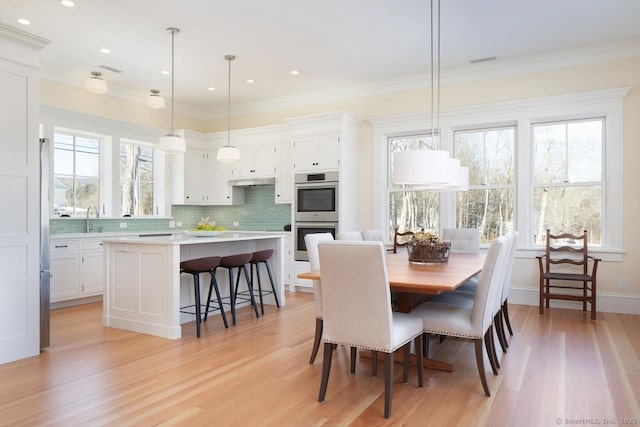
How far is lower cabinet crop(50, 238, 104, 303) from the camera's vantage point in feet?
16.8

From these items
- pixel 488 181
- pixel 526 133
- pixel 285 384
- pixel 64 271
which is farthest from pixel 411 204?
pixel 64 271

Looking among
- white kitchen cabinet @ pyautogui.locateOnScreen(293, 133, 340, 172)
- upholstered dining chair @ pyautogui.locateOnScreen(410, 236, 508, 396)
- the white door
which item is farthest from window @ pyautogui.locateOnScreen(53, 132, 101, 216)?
upholstered dining chair @ pyautogui.locateOnScreen(410, 236, 508, 396)

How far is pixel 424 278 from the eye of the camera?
8.69 ft

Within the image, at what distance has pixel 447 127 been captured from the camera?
5.72 metres

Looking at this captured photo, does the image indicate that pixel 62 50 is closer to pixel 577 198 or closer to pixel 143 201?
pixel 143 201

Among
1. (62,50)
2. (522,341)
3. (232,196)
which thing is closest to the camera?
(522,341)

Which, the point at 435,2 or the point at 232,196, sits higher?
the point at 435,2

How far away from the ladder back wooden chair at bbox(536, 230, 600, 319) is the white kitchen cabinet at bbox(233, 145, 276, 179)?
4.00 meters

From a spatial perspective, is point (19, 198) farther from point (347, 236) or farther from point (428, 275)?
point (428, 275)

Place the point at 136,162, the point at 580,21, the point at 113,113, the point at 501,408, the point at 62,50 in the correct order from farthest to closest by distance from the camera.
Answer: the point at 136,162 < the point at 113,113 < the point at 62,50 < the point at 580,21 < the point at 501,408

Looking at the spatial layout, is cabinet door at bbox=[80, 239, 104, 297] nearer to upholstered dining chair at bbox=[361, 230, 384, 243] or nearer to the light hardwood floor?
the light hardwood floor

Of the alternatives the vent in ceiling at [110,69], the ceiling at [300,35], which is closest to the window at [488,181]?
the ceiling at [300,35]

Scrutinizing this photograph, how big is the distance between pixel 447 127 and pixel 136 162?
4706 mm

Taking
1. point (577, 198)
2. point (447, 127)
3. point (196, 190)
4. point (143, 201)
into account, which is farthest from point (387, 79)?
point (143, 201)
